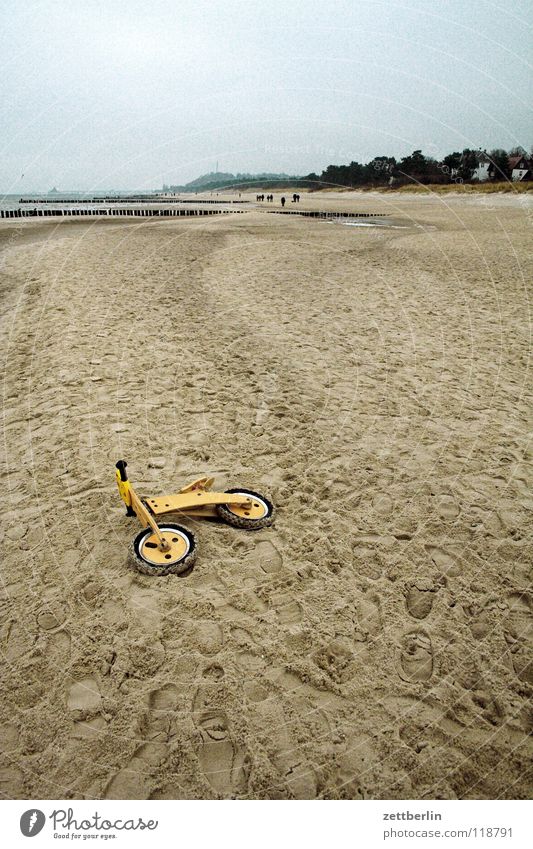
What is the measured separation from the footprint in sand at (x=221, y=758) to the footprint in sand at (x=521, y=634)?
1931mm

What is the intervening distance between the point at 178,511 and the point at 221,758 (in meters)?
2.10

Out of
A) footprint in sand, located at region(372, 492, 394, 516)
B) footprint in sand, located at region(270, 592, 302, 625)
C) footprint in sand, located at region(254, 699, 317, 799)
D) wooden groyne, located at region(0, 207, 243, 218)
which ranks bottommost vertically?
footprint in sand, located at region(254, 699, 317, 799)

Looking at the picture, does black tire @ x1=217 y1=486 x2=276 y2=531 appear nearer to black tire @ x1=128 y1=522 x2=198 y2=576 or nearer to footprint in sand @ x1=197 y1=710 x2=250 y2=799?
black tire @ x1=128 y1=522 x2=198 y2=576

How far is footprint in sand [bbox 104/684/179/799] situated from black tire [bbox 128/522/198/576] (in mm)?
930

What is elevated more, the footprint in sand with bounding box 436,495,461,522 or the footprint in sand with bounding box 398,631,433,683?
the footprint in sand with bounding box 436,495,461,522

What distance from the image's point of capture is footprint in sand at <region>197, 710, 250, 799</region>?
246cm

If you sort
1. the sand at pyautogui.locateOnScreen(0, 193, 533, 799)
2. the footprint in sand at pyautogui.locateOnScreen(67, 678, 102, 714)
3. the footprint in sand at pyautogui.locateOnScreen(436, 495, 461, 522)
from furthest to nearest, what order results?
the footprint in sand at pyautogui.locateOnScreen(436, 495, 461, 522) < the footprint in sand at pyautogui.locateOnScreen(67, 678, 102, 714) < the sand at pyautogui.locateOnScreen(0, 193, 533, 799)

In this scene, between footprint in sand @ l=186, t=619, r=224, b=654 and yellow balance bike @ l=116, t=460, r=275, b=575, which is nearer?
footprint in sand @ l=186, t=619, r=224, b=654

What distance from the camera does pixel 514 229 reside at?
2319 cm

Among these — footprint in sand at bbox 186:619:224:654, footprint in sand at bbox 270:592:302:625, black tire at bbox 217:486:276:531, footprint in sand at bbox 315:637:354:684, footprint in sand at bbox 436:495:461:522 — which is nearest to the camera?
footprint in sand at bbox 315:637:354:684

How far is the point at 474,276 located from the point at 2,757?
14.7 m

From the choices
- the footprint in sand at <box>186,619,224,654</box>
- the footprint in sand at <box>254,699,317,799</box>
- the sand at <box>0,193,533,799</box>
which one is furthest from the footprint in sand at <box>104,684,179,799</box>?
the footprint in sand at <box>254,699,317,799</box>

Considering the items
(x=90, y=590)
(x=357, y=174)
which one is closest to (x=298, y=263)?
(x=90, y=590)

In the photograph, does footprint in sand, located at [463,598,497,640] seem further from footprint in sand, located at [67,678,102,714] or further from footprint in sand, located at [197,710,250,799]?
footprint in sand, located at [67,678,102,714]
